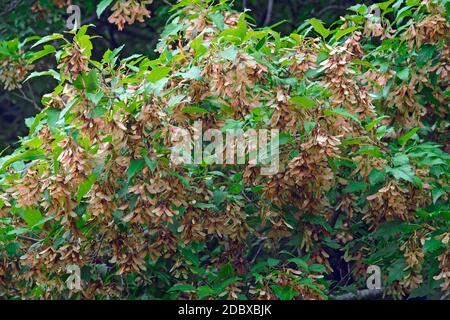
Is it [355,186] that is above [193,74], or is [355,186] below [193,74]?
below

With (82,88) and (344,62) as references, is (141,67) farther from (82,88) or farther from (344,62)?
(344,62)

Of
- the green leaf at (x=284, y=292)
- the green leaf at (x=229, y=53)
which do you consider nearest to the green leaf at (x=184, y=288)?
the green leaf at (x=284, y=292)

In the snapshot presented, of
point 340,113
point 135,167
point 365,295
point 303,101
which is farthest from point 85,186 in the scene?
point 365,295

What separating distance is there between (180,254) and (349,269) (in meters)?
1.02

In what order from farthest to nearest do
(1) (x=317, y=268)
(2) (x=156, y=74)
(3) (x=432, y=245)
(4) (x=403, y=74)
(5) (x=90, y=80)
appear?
(4) (x=403, y=74) < (1) (x=317, y=268) < (3) (x=432, y=245) < (2) (x=156, y=74) < (5) (x=90, y=80)

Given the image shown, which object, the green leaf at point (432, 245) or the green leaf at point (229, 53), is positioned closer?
the green leaf at point (229, 53)

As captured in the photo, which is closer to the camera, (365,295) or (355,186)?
(355,186)

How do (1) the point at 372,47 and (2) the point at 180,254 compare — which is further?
(1) the point at 372,47

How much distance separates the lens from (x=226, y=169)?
3.95 m

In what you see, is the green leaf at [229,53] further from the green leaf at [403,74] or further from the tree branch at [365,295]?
the tree branch at [365,295]

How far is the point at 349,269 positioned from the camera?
14.8ft

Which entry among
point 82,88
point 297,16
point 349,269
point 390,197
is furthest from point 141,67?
point 297,16

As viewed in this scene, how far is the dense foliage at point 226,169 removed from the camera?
11.2ft

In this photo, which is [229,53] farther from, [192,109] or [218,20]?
[218,20]
